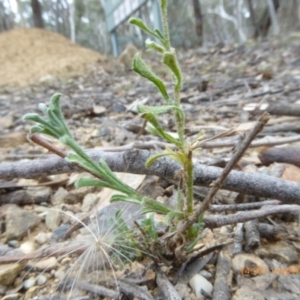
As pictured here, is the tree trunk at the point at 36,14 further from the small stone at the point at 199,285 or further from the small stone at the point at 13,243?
the small stone at the point at 199,285

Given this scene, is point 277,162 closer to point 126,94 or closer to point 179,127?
point 179,127

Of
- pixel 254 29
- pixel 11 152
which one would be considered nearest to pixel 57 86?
pixel 11 152

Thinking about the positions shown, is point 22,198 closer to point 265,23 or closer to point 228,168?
point 228,168

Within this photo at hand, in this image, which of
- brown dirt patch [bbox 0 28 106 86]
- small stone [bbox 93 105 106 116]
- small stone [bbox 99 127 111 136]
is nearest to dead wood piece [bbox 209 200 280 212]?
small stone [bbox 99 127 111 136]

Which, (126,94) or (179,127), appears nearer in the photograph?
(179,127)

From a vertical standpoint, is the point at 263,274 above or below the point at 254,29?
below

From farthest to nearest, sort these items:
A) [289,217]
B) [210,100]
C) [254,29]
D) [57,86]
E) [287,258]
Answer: [254,29] < [57,86] < [210,100] < [289,217] < [287,258]

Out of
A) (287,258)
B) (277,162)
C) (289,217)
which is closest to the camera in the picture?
(287,258)

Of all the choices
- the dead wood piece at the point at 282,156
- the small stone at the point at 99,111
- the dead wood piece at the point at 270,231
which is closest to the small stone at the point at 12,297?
the dead wood piece at the point at 270,231
